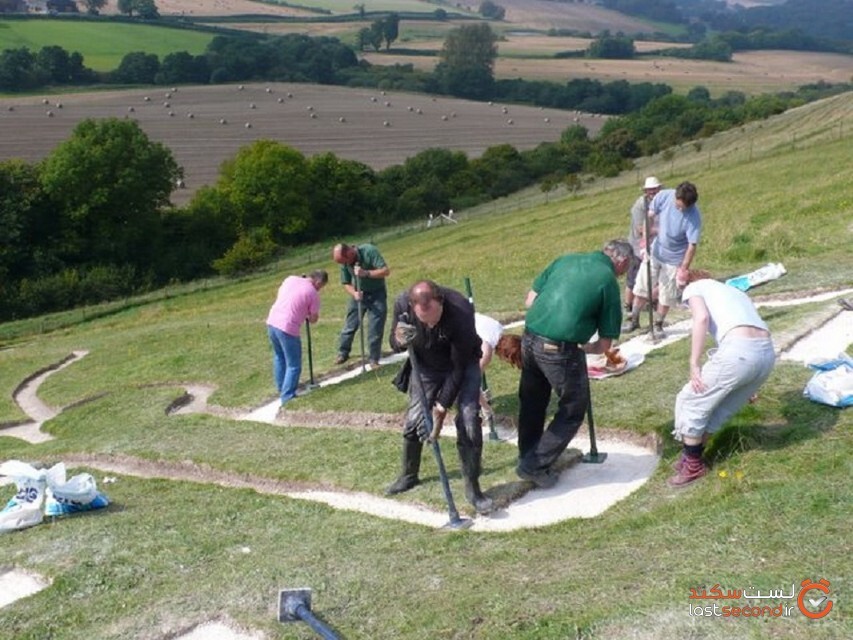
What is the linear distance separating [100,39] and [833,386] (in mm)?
132115

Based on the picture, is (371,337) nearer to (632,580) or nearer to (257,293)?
(632,580)

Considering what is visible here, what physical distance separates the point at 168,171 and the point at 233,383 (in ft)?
211

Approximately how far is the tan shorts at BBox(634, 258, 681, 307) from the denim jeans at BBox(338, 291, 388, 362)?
15.8 feet

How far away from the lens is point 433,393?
11328 mm

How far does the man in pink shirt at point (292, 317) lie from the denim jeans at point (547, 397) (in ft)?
21.9

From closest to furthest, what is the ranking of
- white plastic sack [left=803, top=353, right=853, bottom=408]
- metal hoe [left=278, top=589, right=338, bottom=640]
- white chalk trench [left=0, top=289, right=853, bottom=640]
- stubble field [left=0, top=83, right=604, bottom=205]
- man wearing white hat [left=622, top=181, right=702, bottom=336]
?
metal hoe [left=278, top=589, right=338, bottom=640] → white chalk trench [left=0, top=289, right=853, bottom=640] → white plastic sack [left=803, top=353, right=853, bottom=408] → man wearing white hat [left=622, top=181, right=702, bottom=336] → stubble field [left=0, top=83, right=604, bottom=205]

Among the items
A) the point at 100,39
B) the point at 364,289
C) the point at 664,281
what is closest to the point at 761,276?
the point at 664,281

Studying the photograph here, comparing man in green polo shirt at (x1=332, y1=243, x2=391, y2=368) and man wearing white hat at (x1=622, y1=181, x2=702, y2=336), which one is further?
man in green polo shirt at (x1=332, y1=243, x2=391, y2=368)

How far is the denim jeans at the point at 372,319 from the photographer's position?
18750mm

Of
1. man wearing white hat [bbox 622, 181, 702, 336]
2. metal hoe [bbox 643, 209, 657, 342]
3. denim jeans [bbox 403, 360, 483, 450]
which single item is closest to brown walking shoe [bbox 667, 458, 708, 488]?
denim jeans [bbox 403, 360, 483, 450]

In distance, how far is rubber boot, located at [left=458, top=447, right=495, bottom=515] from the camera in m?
11.1

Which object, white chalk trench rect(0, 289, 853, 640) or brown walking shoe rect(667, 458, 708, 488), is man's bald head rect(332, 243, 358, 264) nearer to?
white chalk trench rect(0, 289, 853, 640)

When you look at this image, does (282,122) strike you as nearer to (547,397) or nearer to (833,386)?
(547,397)

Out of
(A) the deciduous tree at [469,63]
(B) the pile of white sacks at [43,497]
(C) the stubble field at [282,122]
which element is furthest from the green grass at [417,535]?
(A) the deciduous tree at [469,63]
